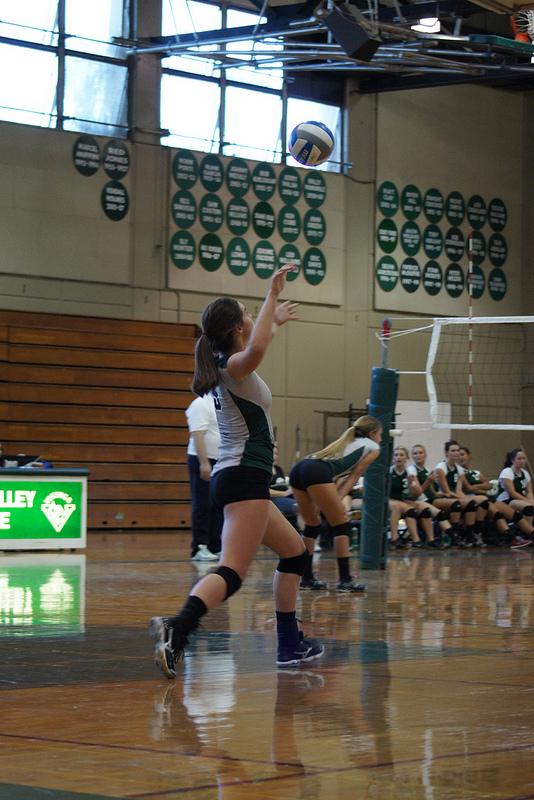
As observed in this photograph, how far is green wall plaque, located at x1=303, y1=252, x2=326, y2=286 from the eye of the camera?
25531 mm

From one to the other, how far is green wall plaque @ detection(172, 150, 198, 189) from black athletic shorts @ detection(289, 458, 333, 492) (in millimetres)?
14657

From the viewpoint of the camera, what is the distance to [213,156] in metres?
23.9

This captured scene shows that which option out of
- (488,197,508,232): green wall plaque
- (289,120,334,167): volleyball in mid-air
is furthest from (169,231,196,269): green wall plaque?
(289,120,334,167): volleyball in mid-air

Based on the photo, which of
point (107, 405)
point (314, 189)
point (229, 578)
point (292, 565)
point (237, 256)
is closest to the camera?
point (229, 578)

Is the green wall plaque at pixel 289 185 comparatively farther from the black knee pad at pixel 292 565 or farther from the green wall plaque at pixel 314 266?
the black knee pad at pixel 292 565

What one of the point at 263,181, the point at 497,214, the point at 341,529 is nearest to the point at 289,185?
the point at 263,181

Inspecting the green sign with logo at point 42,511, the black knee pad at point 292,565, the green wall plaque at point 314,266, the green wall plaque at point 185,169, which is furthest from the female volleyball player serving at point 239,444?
the green wall plaque at point 314,266

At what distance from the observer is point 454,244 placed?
2786 cm

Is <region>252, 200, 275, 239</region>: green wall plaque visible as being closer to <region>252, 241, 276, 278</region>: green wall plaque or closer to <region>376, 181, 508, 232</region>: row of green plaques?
<region>252, 241, 276, 278</region>: green wall plaque

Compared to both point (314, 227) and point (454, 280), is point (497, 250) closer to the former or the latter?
point (454, 280)

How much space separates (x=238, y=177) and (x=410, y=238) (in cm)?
456

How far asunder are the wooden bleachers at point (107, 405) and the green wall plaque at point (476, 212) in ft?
25.7

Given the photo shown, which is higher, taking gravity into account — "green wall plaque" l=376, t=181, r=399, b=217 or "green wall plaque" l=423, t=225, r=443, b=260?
"green wall plaque" l=376, t=181, r=399, b=217

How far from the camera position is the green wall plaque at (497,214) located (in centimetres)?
2850
